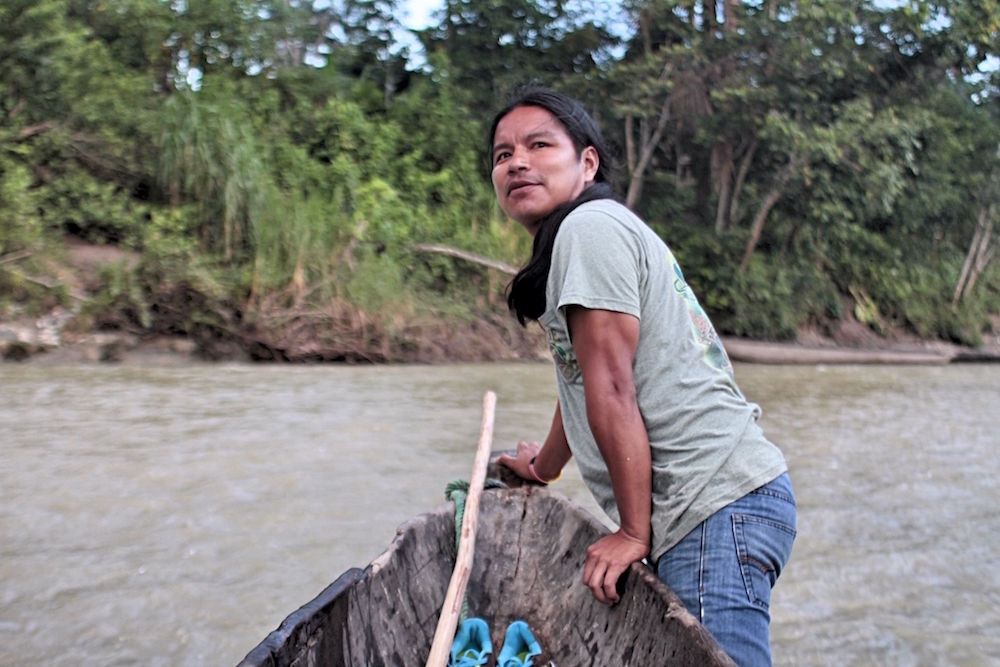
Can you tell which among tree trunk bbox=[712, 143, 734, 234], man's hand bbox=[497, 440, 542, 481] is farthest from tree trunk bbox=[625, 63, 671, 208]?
man's hand bbox=[497, 440, 542, 481]

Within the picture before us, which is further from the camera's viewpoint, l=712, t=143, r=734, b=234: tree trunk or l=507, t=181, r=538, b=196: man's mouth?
l=712, t=143, r=734, b=234: tree trunk

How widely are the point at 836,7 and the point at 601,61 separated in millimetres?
4238

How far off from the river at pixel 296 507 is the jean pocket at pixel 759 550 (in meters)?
1.12

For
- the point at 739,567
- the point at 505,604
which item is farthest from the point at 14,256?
the point at 739,567

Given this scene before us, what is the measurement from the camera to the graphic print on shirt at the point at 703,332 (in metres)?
1.35

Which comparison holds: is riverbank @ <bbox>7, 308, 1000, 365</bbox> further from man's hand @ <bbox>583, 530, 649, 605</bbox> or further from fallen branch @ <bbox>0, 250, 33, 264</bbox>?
man's hand @ <bbox>583, 530, 649, 605</bbox>

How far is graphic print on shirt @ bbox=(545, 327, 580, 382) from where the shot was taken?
1.37 m

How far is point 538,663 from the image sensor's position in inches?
65.9

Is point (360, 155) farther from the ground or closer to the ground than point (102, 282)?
farther from the ground

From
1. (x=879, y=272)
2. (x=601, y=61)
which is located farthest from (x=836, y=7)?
(x=879, y=272)

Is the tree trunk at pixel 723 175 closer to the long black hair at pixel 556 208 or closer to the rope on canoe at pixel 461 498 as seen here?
→ the rope on canoe at pixel 461 498

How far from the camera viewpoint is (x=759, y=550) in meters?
1.25

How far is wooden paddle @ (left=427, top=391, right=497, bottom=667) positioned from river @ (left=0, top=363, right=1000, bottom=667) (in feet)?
2.92

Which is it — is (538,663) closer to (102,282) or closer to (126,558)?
(126,558)
